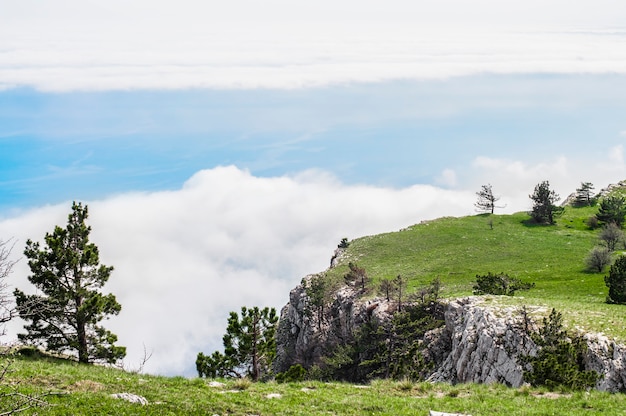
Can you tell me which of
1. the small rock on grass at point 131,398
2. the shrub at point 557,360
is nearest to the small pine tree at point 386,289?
the shrub at point 557,360

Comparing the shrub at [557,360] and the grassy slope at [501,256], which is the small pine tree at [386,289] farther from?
the shrub at [557,360]

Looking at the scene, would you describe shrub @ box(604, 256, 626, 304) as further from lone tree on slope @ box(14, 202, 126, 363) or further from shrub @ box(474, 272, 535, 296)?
lone tree on slope @ box(14, 202, 126, 363)

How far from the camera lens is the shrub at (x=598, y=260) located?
71.0m

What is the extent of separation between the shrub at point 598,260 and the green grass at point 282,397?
4841 centimetres

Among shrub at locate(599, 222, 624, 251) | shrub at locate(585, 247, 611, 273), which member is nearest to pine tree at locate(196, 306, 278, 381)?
shrub at locate(585, 247, 611, 273)

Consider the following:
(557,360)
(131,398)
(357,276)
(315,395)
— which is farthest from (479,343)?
(357,276)

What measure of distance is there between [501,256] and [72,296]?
6760cm

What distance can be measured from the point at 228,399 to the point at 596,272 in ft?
203

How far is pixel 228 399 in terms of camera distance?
2623cm

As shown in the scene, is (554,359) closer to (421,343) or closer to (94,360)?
(421,343)

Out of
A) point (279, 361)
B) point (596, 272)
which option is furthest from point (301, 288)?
point (596, 272)

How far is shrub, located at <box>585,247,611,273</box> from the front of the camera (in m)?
71.0

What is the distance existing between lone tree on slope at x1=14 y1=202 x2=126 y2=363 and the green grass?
9.82m

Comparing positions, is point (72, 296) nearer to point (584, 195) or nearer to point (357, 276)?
point (357, 276)
